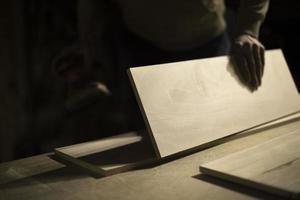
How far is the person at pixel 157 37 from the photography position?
138 cm

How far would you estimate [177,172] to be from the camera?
95cm

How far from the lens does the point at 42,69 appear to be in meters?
2.28

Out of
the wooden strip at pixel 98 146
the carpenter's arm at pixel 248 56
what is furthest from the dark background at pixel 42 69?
the wooden strip at pixel 98 146

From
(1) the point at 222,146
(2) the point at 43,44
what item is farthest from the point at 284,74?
(2) the point at 43,44

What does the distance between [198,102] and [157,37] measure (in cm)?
53

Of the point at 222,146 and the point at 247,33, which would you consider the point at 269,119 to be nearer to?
the point at 222,146

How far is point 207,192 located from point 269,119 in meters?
0.62

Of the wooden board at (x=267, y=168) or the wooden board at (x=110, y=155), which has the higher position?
the wooden board at (x=110, y=155)

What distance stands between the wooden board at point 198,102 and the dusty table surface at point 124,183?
72mm

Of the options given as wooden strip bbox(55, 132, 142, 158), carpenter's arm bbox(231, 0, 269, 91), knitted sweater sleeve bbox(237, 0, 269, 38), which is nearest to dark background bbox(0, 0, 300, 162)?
knitted sweater sleeve bbox(237, 0, 269, 38)

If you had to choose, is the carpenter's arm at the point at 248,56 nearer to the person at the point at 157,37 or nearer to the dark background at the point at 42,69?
the person at the point at 157,37

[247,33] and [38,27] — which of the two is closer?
[247,33]

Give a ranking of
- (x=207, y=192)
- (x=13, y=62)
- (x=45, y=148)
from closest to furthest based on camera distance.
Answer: (x=207, y=192)
(x=13, y=62)
(x=45, y=148)

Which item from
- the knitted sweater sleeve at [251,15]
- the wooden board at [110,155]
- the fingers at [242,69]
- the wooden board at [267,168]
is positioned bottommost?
the wooden board at [267,168]
